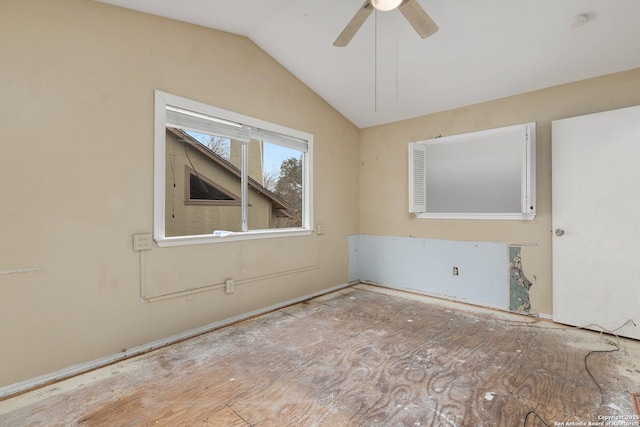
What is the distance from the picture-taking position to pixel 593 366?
6.84ft

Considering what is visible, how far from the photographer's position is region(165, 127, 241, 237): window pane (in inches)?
103

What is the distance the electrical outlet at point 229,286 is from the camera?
2867 mm

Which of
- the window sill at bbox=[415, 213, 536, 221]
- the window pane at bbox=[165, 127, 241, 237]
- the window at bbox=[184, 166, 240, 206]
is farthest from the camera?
the window sill at bbox=[415, 213, 536, 221]

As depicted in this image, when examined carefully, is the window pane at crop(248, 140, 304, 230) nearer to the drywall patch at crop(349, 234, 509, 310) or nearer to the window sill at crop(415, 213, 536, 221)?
the drywall patch at crop(349, 234, 509, 310)

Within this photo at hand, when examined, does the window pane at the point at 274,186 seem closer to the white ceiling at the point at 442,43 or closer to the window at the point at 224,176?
the window at the point at 224,176

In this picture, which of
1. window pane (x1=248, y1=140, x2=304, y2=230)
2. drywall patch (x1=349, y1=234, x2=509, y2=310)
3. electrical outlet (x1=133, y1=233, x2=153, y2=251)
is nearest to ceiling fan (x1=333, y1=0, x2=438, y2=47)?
window pane (x1=248, y1=140, x2=304, y2=230)

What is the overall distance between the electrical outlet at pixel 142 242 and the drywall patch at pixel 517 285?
11.7ft

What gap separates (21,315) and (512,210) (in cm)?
477

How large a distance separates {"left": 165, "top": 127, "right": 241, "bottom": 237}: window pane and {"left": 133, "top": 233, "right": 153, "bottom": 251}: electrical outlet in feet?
0.65

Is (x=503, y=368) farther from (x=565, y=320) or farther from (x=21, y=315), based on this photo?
(x=21, y=315)

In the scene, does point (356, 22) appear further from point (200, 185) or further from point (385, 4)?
point (200, 185)

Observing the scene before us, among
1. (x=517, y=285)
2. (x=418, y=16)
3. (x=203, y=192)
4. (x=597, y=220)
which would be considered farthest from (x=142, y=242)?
(x=597, y=220)

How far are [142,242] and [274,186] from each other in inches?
62.2

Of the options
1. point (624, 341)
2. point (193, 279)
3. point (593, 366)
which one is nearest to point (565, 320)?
point (624, 341)
